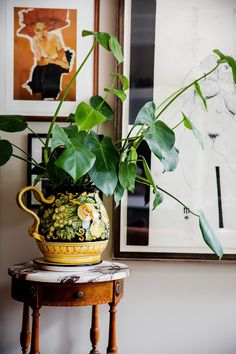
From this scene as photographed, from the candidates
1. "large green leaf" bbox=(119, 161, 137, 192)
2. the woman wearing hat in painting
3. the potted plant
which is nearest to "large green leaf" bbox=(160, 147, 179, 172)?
the potted plant

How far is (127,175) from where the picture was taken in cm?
206

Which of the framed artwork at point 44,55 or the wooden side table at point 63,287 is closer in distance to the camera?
the wooden side table at point 63,287

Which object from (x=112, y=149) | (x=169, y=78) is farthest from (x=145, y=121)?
(x=169, y=78)

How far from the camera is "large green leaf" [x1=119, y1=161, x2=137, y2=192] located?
6.74ft

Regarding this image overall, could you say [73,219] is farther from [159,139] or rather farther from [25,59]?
[25,59]

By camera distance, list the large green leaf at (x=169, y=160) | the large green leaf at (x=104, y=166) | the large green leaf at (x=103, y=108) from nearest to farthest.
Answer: the large green leaf at (x=104, y=166), the large green leaf at (x=169, y=160), the large green leaf at (x=103, y=108)

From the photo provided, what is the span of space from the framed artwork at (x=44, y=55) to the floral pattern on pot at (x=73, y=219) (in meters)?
0.64

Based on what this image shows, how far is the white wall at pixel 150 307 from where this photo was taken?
103 inches

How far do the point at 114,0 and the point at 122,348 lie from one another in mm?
1778

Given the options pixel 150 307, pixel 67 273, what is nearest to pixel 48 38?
pixel 67 273

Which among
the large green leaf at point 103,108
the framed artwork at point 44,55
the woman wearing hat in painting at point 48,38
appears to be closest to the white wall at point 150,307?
the framed artwork at point 44,55

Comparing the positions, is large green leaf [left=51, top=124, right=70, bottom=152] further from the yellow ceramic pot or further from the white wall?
the white wall

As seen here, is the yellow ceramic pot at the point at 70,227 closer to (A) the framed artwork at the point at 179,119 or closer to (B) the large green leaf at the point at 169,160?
(B) the large green leaf at the point at 169,160

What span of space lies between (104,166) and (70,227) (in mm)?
290
